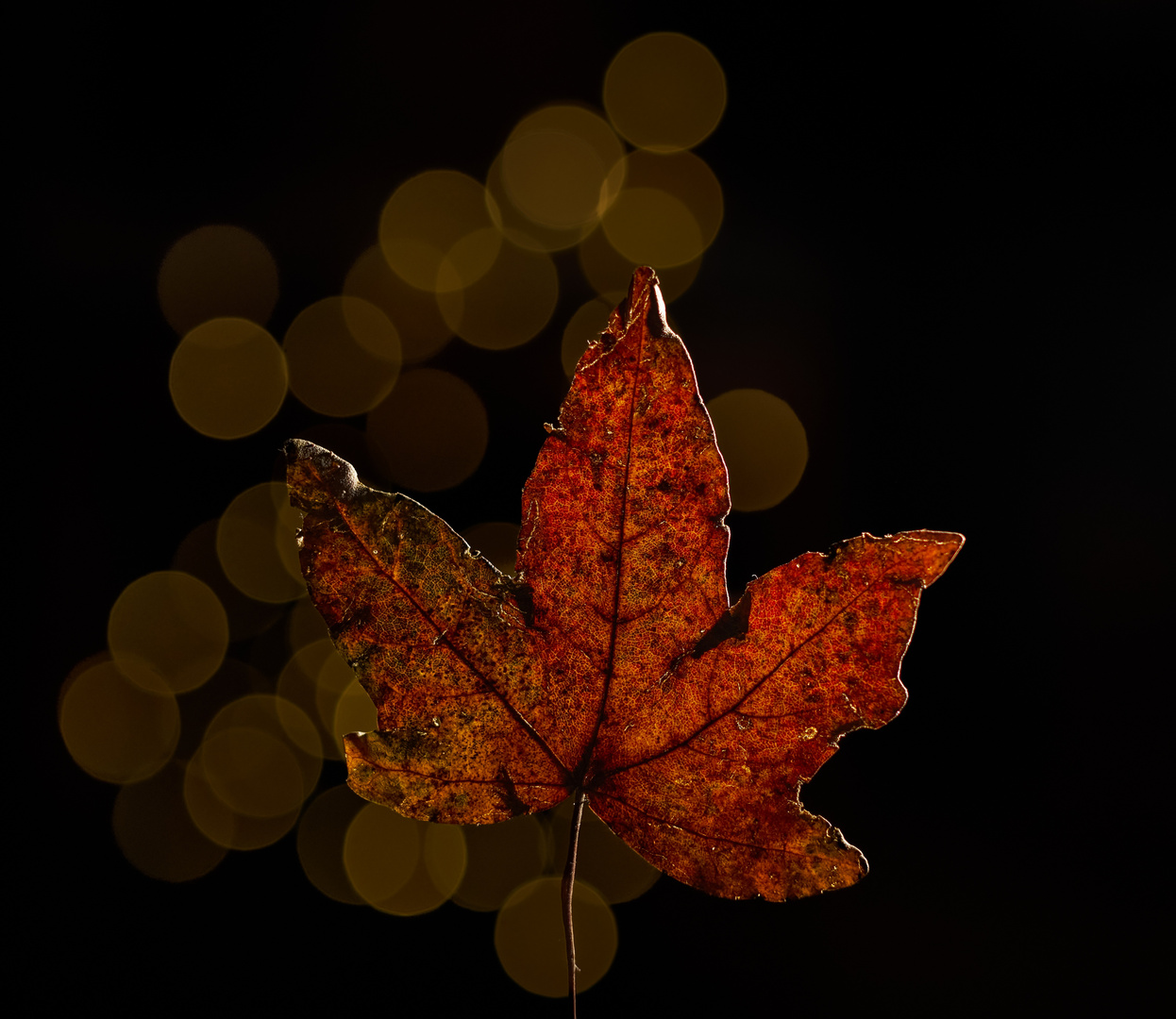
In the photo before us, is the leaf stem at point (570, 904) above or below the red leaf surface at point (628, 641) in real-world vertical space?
below

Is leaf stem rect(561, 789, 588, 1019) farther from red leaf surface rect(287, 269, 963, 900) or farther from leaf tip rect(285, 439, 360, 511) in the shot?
leaf tip rect(285, 439, 360, 511)

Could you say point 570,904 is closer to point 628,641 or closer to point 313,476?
point 628,641

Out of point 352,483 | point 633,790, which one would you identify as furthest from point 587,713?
point 352,483

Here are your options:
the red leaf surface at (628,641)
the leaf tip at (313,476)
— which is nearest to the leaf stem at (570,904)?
the red leaf surface at (628,641)

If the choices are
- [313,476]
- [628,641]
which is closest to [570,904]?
[628,641]

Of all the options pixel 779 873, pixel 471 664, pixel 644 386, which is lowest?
pixel 779 873

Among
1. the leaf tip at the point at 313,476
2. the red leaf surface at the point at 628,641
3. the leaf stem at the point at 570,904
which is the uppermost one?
the leaf tip at the point at 313,476

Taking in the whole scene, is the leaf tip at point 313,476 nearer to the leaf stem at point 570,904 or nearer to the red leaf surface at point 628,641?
the red leaf surface at point 628,641

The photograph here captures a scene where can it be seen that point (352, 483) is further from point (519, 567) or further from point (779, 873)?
point (779, 873)
